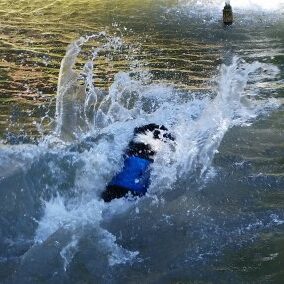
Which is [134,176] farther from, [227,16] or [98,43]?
[227,16]

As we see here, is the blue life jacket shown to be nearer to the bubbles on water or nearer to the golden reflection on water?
the bubbles on water

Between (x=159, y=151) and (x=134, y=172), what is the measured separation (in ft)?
2.64

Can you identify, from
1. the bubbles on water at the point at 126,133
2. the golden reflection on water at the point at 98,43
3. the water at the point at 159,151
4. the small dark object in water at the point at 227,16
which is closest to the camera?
the water at the point at 159,151

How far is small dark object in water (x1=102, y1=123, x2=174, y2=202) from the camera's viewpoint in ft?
20.9

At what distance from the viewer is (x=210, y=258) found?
581 cm

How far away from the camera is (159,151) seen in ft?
23.3

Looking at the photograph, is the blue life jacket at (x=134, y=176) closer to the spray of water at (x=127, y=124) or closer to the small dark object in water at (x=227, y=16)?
the spray of water at (x=127, y=124)

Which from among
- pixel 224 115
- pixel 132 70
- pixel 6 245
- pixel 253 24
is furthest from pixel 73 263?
pixel 253 24

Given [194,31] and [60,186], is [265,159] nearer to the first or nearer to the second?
[60,186]

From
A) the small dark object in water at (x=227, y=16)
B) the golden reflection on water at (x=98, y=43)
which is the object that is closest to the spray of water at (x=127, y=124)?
the golden reflection on water at (x=98, y=43)

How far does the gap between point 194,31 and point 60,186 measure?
21.8ft

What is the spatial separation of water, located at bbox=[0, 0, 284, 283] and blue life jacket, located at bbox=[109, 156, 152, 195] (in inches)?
8.1

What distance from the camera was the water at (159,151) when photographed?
587 centimetres

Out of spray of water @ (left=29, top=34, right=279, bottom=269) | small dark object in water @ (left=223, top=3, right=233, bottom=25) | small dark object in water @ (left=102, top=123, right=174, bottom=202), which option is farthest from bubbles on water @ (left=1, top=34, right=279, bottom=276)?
small dark object in water @ (left=223, top=3, right=233, bottom=25)
